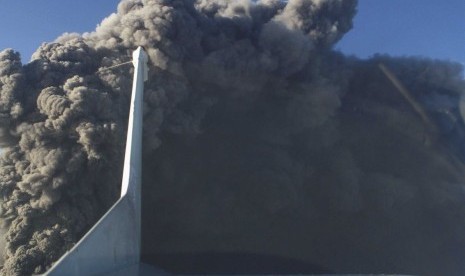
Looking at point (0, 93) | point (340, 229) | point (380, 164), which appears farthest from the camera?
point (380, 164)

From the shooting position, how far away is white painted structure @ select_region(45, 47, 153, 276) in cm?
1268

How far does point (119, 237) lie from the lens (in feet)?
53.4

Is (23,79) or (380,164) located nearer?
(23,79)

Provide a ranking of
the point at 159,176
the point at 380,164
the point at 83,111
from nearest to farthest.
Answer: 1. the point at 83,111
2. the point at 159,176
3. the point at 380,164

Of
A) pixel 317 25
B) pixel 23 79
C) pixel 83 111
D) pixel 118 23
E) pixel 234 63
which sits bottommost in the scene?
pixel 83 111

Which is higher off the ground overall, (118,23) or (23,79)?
(118,23)

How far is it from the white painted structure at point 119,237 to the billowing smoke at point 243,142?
6.05m

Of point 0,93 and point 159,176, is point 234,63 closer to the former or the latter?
point 159,176

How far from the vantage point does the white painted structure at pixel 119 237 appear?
41.6 feet

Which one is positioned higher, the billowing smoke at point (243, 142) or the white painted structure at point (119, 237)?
the billowing smoke at point (243, 142)

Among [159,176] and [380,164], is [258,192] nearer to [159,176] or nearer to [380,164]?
[159,176]

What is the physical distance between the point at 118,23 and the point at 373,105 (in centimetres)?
2138

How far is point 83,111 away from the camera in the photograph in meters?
26.7

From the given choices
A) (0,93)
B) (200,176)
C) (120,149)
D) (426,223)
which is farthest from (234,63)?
(426,223)
